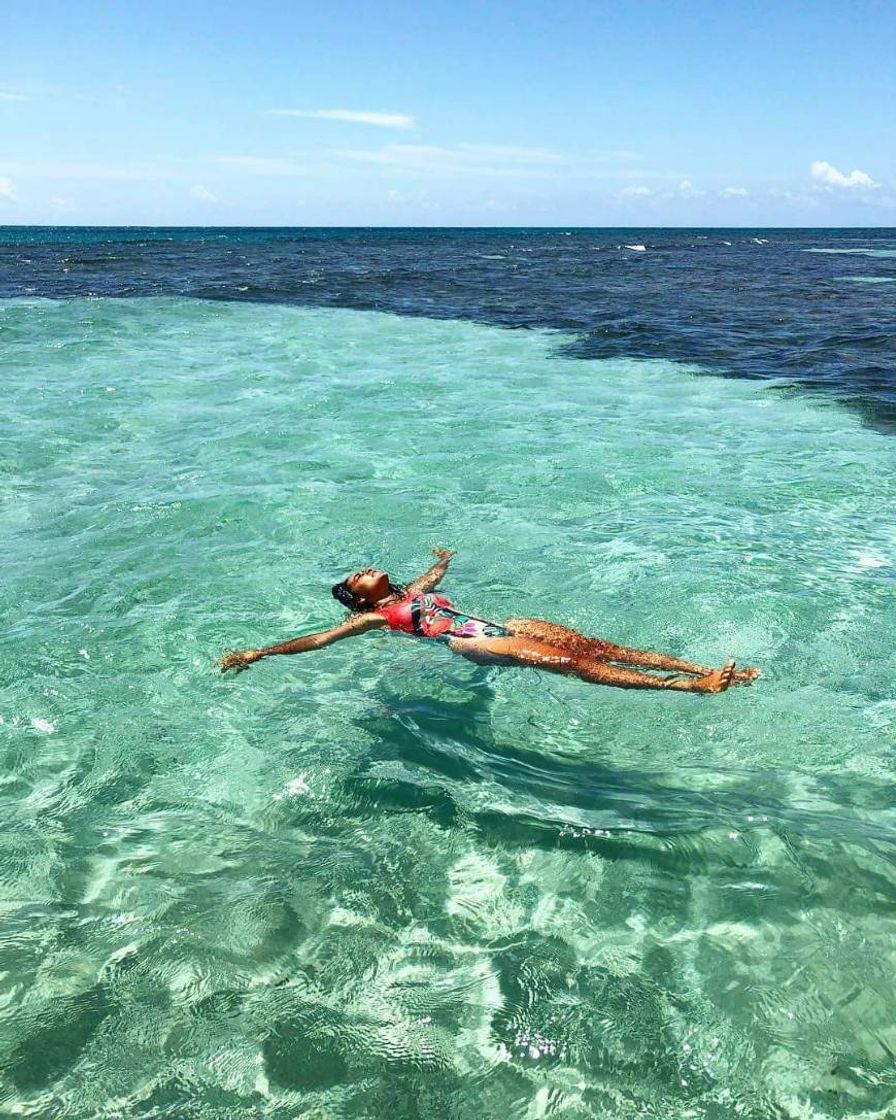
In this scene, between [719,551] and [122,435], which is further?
[122,435]

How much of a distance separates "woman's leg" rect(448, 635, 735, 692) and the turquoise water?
0.36 metres

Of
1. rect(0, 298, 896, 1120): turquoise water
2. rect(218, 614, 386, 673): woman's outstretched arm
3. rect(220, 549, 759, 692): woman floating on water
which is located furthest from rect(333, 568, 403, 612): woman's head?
rect(0, 298, 896, 1120): turquoise water

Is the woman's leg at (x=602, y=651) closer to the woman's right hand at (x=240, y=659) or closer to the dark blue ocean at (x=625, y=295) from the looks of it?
the woman's right hand at (x=240, y=659)

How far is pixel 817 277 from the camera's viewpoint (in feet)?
165

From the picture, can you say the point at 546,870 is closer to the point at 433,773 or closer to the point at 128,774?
the point at 433,773

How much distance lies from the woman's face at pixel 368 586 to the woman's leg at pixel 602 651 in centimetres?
124

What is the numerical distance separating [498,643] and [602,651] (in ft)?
2.97

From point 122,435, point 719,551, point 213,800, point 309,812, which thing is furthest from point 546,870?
point 122,435

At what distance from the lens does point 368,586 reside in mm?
7613

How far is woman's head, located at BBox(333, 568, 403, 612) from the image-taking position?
7.62 metres

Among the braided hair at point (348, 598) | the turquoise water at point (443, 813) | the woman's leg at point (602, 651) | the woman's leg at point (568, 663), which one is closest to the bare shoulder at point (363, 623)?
the braided hair at point (348, 598)

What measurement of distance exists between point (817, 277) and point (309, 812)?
54.0 meters

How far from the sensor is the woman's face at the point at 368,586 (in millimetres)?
7613

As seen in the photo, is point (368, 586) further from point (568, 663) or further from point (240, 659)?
point (568, 663)
